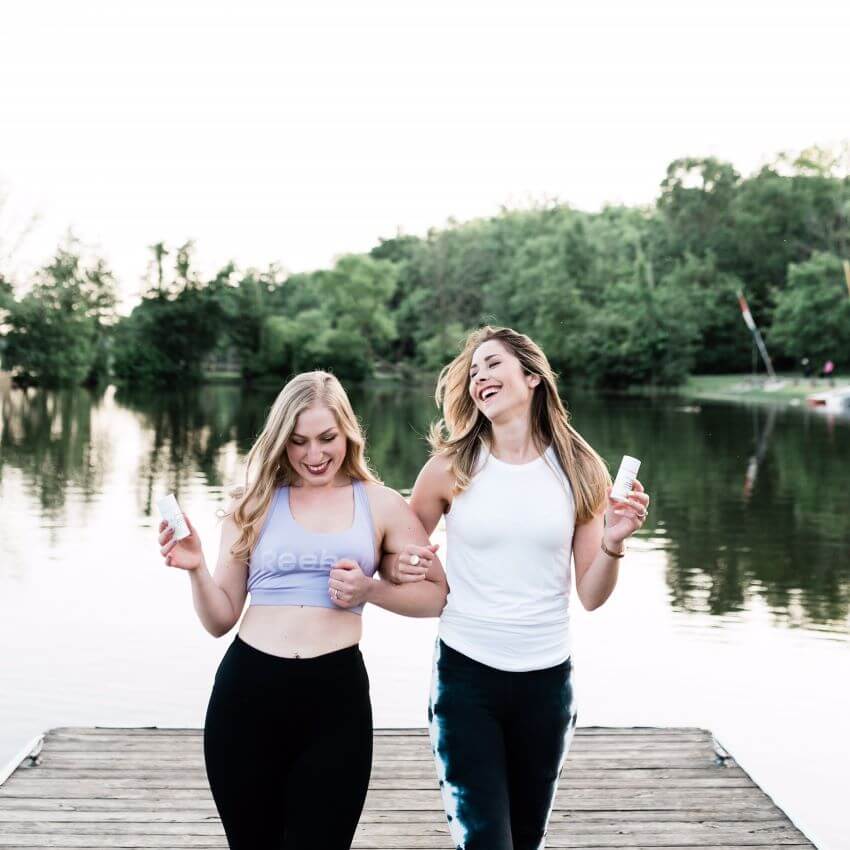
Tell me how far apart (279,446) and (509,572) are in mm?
663

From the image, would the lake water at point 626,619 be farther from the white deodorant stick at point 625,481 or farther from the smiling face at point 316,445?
the smiling face at point 316,445

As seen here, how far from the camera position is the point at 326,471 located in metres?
2.90

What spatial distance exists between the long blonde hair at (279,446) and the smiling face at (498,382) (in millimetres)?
401

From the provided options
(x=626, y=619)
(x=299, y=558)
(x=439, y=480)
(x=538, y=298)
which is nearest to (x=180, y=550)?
(x=299, y=558)

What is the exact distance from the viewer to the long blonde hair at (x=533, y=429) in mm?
3145

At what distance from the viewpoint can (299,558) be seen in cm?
282

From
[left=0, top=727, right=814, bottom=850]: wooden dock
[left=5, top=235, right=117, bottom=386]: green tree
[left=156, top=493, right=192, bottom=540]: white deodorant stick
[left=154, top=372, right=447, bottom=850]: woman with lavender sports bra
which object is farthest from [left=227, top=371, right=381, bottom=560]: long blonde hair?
[left=5, top=235, right=117, bottom=386]: green tree

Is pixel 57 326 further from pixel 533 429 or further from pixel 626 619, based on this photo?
pixel 533 429

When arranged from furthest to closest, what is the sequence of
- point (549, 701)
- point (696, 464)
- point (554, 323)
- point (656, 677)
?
A: point (554, 323) < point (696, 464) < point (656, 677) < point (549, 701)

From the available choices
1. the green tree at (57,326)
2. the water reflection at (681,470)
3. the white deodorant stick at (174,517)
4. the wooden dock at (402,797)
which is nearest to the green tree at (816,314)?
the water reflection at (681,470)

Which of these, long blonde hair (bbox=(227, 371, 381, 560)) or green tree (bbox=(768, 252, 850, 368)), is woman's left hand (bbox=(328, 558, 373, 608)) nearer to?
long blonde hair (bbox=(227, 371, 381, 560))

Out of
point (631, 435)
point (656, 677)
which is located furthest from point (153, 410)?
point (656, 677)

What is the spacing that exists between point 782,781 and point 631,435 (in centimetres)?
2313

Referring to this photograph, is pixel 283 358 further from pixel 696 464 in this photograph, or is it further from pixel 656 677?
pixel 656 677
